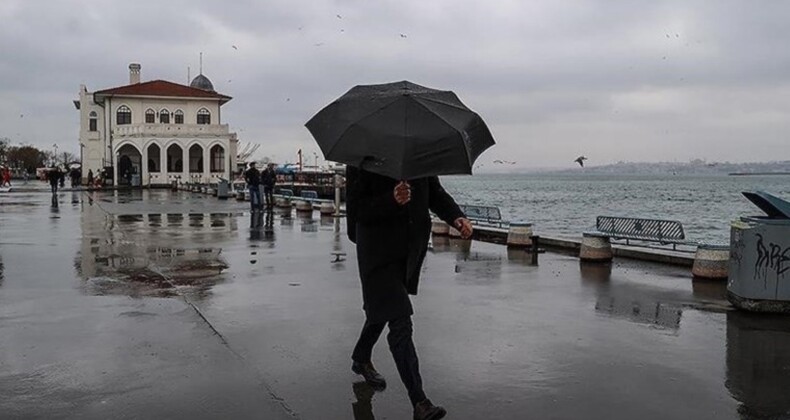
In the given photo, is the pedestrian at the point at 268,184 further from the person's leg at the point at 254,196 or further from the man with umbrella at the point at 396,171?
the man with umbrella at the point at 396,171

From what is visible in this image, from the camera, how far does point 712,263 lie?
11023 millimetres

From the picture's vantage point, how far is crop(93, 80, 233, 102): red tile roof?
67.0 meters

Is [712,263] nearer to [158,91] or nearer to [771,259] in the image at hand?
[771,259]

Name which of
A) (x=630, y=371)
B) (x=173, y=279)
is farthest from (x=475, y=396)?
(x=173, y=279)

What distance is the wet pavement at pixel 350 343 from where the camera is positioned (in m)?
5.25

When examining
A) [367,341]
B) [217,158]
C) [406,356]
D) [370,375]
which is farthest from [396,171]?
[217,158]

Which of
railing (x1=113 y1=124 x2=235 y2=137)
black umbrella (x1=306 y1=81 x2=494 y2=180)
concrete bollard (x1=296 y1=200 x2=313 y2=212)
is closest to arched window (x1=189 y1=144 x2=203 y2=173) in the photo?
railing (x1=113 y1=124 x2=235 y2=137)

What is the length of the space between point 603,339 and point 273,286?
15.9 ft

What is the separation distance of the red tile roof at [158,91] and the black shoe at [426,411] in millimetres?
66908

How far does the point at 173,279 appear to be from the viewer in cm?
1088

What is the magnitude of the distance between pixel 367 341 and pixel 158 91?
67007 millimetres

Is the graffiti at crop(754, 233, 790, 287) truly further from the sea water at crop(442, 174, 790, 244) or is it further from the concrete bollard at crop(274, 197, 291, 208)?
the concrete bollard at crop(274, 197, 291, 208)

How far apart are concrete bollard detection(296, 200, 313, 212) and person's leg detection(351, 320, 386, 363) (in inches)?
902

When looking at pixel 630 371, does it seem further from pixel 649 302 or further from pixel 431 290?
pixel 431 290
